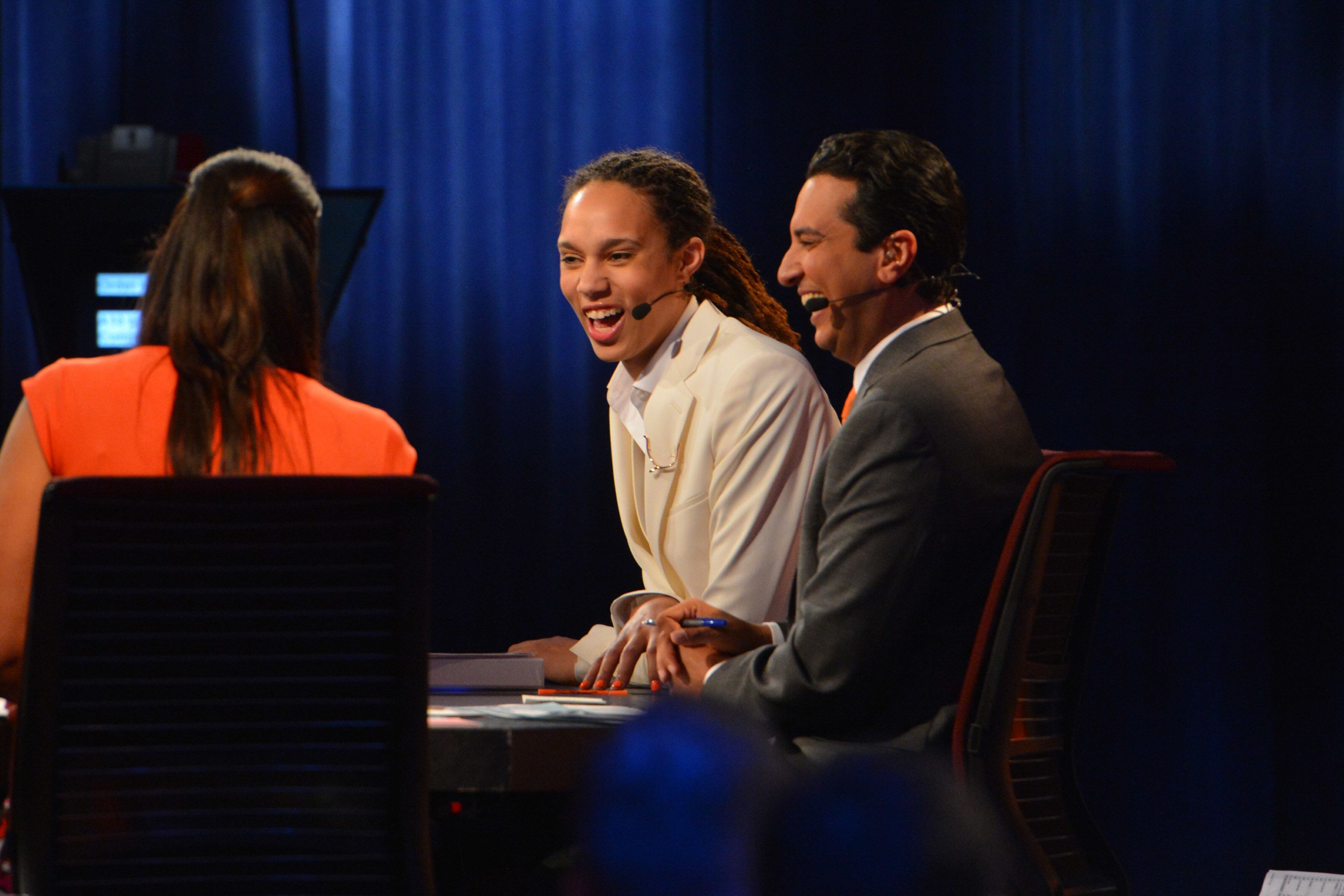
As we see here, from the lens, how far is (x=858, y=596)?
1.55m

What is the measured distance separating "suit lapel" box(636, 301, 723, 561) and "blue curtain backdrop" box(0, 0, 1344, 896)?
164cm

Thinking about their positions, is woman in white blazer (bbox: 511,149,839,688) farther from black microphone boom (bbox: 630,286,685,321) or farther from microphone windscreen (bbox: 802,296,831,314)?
microphone windscreen (bbox: 802,296,831,314)

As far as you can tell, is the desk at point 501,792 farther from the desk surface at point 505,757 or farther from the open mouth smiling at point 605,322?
the open mouth smiling at point 605,322

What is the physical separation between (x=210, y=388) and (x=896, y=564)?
0.75 metres

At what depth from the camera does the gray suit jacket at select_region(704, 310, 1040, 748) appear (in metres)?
1.56

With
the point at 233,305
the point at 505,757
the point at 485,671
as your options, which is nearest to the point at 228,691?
the point at 505,757

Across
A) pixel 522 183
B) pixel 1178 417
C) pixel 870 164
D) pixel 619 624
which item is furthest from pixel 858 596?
pixel 522 183

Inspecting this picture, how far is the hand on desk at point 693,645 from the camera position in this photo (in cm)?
169

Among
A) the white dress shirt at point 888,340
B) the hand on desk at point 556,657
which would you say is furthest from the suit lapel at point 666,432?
the white dress shirt at point 888,340

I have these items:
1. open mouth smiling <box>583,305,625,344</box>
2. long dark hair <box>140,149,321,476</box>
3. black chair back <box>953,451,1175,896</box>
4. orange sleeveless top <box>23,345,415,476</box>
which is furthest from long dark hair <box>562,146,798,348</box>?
orange sleeveless top <box>23,345,415,476</box>

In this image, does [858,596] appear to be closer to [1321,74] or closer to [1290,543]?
[1290,543]

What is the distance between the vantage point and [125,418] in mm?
1245

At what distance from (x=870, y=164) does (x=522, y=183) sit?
2.19 m

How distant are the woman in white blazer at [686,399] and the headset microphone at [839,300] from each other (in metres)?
0.22
